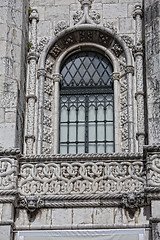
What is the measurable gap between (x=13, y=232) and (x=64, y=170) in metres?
1.88

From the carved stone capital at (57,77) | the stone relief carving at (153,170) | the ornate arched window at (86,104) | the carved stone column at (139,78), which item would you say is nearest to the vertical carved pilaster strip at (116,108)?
the ornate arched window at (86,104)

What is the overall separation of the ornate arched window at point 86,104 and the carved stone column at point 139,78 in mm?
854

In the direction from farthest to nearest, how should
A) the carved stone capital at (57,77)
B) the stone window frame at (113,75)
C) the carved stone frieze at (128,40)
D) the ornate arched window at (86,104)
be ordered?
the carved stone frieze at (128,40) → the carved stone capital at (57,77) → the ornate arched window at (86,104) → the stone window frame at (113,75)

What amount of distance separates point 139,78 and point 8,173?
5184 mm

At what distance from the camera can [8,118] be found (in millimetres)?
16344

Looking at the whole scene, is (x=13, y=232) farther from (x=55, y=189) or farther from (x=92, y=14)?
(x=92, y=14)

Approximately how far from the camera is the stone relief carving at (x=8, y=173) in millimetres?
15023

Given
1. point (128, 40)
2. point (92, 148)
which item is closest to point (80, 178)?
point (92, 148)

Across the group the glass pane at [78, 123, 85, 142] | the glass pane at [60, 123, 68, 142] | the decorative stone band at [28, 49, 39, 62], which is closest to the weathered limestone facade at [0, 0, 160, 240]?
the decorative stone band at [28, 49, 39, 62]

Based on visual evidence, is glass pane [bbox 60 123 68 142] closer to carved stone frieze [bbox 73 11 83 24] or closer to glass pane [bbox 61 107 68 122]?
glass pane [bbox 61 107 68 122]

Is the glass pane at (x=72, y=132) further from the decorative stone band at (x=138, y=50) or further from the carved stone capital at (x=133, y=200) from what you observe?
the carved stone capital at (x=133, y=200)

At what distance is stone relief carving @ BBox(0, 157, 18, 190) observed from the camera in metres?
15.0

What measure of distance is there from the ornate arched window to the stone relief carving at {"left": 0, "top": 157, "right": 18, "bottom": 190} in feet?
9.74

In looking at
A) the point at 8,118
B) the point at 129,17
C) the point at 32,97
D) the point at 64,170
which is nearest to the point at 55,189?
the point at 64,170
